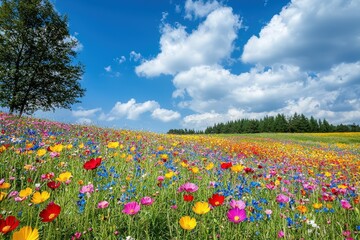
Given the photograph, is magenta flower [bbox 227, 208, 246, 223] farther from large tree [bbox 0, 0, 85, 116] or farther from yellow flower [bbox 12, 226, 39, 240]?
large tree [bbox 0, 0, 85, 116]

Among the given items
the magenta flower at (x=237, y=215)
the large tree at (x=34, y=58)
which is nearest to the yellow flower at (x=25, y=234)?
the magenta flower at (x=237, y=215)

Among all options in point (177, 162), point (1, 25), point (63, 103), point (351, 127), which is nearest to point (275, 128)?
point (351, 127)

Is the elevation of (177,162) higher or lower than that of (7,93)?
lower

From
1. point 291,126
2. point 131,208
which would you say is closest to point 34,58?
point 131,208

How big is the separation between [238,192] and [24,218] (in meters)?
2.44

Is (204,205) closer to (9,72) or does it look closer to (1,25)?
(9,72)

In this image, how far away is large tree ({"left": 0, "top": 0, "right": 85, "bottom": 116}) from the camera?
23016 mm

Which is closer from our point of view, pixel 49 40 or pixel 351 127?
pixel 49 40

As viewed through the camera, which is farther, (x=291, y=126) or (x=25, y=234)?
(x=291, y=126)

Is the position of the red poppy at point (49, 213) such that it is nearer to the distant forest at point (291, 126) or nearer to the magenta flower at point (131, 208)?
the magenta flower at point (131, 208)

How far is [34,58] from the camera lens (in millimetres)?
24188

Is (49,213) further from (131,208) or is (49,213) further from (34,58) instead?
(34,58)

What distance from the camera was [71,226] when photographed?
247 centimetres

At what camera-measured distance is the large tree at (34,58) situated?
75.5 feet
